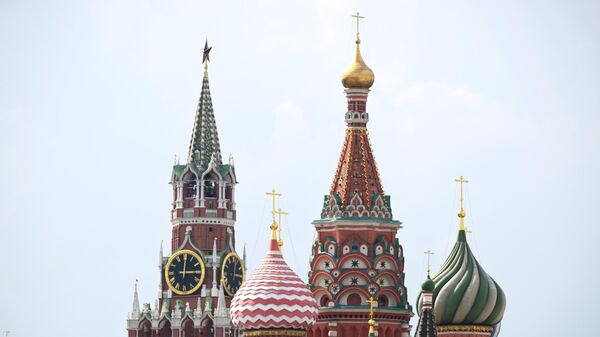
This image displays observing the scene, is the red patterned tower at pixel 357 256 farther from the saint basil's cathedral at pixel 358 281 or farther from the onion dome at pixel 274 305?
the onion dome at pixel 274 305

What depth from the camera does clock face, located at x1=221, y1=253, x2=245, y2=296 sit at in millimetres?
160625

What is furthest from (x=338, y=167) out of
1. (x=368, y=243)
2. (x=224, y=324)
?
(x=224, y=324)

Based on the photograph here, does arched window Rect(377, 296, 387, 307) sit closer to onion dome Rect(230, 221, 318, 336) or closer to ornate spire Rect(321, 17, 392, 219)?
ornate spire Rect(321, 17, 392, 219)

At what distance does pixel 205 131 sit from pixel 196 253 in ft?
21.5

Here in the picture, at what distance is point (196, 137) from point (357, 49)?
25.4m

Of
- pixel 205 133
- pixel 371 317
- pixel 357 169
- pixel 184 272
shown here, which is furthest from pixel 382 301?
pixel 205 133

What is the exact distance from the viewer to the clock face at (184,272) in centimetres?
16062

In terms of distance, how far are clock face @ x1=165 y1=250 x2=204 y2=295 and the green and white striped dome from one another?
25726 millimetres

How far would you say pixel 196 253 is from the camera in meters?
161

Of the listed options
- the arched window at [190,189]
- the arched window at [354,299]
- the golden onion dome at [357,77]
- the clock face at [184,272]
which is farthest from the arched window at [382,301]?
the arched window at [190,189]

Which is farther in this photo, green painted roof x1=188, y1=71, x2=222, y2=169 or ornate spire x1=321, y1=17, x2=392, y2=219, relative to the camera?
green painted roof x1=188, y1=71, x2=222, y2=169

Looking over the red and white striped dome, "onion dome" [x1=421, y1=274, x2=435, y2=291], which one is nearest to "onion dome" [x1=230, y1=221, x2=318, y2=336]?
the red and white striped dome

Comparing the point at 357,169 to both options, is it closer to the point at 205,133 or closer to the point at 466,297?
the point at 466,297

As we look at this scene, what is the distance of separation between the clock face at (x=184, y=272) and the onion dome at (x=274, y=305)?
29.8 metres
